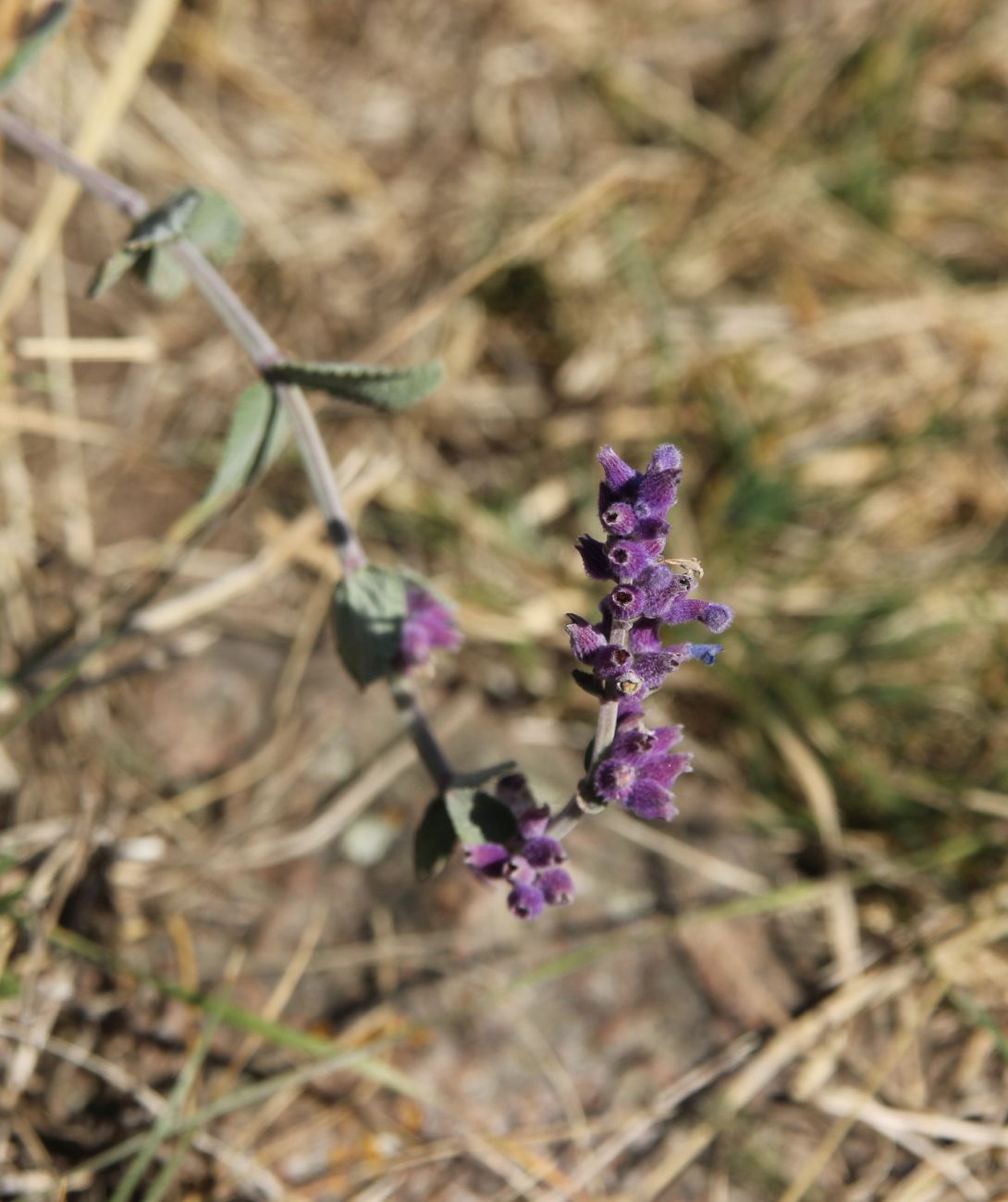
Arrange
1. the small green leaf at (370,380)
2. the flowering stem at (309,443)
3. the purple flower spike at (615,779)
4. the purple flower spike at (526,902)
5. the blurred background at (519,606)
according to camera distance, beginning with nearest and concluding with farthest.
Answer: the purple flower spike at (615,779)
the purple flower spike at (526,902)
the small green leaf at (370,380)
the flowering stem at (309,443)
the blurred background at (519,606)

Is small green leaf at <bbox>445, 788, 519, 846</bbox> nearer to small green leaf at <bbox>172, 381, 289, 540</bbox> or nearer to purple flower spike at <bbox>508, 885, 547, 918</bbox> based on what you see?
purple flower spike at <bbox>508, 885, 547, 918</bbox>

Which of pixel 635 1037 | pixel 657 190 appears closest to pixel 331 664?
pixel 635 1037

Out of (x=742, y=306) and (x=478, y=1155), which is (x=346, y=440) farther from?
(x=478, y=1155)

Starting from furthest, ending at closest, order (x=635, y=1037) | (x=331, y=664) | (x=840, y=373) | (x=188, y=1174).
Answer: (x=840, y=373)
(x=331, y=664)
(x=635, y=1037)
(x=188, y=1174)

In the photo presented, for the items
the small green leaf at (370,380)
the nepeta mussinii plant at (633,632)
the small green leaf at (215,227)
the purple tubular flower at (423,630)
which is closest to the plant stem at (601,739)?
the nepeta mussinii plant at (633,632)

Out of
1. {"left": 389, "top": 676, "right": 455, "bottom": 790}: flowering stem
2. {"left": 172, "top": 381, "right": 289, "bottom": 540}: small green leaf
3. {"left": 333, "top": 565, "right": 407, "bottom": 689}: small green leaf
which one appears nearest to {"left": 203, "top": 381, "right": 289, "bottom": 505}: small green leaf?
{"left": 172, "top": 381, "right": 289, "bottom": 540}: small green leaf

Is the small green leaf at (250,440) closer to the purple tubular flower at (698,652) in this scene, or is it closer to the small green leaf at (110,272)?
the small green leaf at (110,272)

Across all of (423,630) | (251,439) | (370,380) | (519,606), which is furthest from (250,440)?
(519,606)
